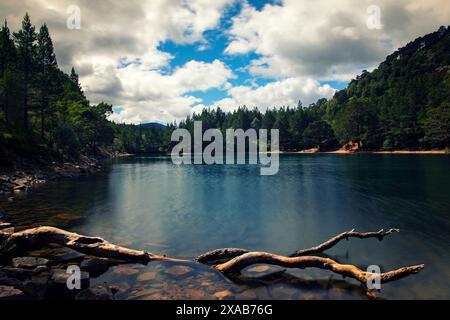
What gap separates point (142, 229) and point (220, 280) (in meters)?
12.0

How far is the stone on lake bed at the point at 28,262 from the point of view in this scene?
598 inches

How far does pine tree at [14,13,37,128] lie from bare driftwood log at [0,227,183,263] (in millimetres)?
62058

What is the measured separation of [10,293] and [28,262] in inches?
204

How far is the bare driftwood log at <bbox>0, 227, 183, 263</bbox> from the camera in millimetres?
16422

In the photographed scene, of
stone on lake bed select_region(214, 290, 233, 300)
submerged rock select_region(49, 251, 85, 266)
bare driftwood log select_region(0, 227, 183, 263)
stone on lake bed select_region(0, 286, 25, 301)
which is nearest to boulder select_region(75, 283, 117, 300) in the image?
stone on lake bed select_region(0, 286, 25, 301)

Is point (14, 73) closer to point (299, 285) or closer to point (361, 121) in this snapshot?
point (299, 285)

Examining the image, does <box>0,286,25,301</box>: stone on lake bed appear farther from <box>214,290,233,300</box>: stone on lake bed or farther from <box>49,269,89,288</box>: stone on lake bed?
<box>214,290,233,300</box>: stone on lake bed

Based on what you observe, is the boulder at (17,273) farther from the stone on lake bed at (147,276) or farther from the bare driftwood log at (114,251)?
the stone on lake bed at (147,276)

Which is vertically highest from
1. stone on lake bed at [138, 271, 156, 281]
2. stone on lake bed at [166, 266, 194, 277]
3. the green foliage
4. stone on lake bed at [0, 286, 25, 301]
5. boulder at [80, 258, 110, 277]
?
the green foliage

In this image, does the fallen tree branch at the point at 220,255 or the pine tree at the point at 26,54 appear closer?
the fallen tree branch at the point at 220,255

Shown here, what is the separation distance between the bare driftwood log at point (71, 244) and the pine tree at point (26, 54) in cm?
6206

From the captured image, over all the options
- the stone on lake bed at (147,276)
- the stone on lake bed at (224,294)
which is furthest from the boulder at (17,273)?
the stone on lake bed at (224,294)

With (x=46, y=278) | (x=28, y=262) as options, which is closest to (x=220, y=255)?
(x=46, y=278)
